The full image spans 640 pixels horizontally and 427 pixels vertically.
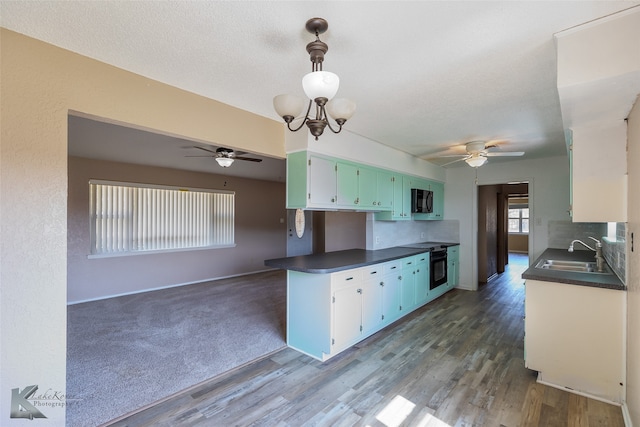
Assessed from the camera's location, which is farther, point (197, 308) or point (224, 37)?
point (197, 308)

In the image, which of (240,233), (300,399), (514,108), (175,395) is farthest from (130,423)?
(240,233)

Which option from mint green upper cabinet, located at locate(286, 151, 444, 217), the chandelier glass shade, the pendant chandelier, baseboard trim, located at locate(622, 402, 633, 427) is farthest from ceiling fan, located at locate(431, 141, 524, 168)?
the chandelier glass shade

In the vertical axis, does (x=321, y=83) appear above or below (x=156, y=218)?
above

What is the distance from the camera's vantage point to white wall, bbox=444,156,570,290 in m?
4.78

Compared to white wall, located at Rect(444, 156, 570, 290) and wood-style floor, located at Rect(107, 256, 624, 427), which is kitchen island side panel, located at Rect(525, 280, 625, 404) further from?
white wall, located at Rect(444, 156, 570, 290)

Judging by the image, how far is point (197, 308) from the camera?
449cm

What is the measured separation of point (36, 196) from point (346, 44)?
2011mm

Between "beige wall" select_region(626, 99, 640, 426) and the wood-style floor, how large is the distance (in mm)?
337

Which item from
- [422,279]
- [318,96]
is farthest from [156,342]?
[422,279]

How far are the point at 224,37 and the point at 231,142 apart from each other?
110 cm

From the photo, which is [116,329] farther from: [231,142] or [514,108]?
[514,108]

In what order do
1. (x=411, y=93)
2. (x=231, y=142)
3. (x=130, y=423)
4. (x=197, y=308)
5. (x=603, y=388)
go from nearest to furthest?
1. (x=130, y=423)
2. (x=603, y=388)
3. (x=411, y=93)
4. (x=231, y=142)
5. (x=197, y=308)

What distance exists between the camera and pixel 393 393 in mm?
2305

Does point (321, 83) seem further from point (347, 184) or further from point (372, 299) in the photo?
point (372, 299)
